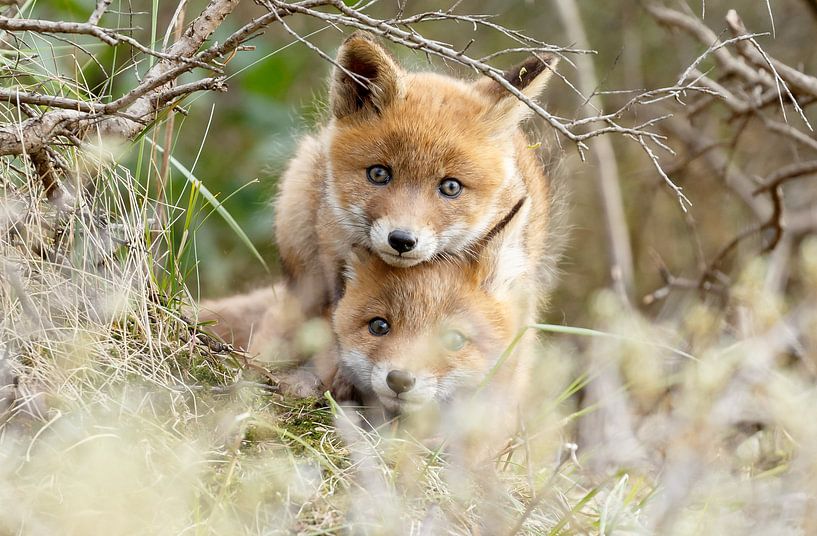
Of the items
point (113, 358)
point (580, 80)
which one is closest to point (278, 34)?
point (580, 80)

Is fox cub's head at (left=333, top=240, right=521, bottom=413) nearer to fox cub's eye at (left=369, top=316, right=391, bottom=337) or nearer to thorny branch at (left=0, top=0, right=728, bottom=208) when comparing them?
fox cub's eye at (left=369, top=316, right=391, bottom=337)

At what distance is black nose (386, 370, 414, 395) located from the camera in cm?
315

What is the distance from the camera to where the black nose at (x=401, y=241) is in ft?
11.6

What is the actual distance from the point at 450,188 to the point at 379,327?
0.87m

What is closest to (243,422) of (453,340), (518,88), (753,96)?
(453,340)

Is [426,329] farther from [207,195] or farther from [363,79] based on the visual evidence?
[363,79]

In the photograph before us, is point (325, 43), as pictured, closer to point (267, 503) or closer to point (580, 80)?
point (580, 80)

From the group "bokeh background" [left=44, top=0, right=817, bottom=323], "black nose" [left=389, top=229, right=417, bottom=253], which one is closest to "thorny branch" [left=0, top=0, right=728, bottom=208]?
"black nose" [left=389, top=229, right=417, bottom=253]

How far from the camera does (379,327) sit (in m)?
3.46

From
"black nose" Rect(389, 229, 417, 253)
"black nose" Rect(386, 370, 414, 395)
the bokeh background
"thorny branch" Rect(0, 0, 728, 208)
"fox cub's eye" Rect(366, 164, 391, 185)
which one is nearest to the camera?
"thorny branch" Rect(0, 0, 728, 208)

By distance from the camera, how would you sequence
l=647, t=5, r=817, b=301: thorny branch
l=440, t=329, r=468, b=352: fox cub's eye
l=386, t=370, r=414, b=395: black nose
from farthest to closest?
l=647, t=5, r=817, b=301: thorny branch, l=440, t=329, r=468, b=352: fox cub's eye, l=386, t=370, r=414, b=395: black nose

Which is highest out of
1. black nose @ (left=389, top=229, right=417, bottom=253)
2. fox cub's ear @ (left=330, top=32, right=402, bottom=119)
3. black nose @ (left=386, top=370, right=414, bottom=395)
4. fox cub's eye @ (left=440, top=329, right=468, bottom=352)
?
fox cub's ear @ (left=330, top=32, right=402, bottom=119)

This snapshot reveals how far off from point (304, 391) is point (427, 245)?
818 mm

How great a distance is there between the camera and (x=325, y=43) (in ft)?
25.4
